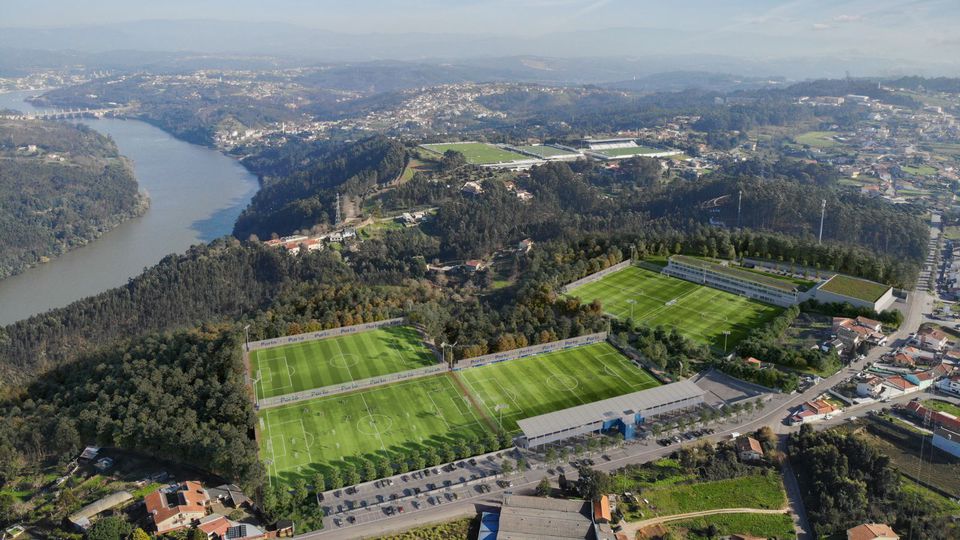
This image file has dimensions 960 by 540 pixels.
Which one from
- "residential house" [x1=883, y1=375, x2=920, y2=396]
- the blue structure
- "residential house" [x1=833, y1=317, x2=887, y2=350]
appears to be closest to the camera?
the blue structure

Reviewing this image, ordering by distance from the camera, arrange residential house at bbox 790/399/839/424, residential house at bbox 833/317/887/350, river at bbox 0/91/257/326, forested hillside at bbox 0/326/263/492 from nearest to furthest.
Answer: forested hillside at bbox 0/326/263/492, residential house at bbox 790/399/839/424, residential house at bbox 833/317/887/350, river at bbox 0/91/257/326

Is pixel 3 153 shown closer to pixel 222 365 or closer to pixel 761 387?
pixel 222 365

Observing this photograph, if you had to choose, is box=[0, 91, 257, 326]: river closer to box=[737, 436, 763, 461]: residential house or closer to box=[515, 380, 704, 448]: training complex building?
box=[515, 380, 704, 448]: training complex building

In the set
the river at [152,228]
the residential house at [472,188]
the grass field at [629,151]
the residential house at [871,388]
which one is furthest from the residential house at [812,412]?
the grass field at [629,151]

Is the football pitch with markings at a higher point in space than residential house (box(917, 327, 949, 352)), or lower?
lower

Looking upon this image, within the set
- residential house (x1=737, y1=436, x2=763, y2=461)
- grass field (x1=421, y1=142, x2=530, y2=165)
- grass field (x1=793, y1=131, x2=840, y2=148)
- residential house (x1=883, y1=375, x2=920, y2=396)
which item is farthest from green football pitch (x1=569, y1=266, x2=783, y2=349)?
grass field (x1=793, y1=131, x2=840, y2=148)
